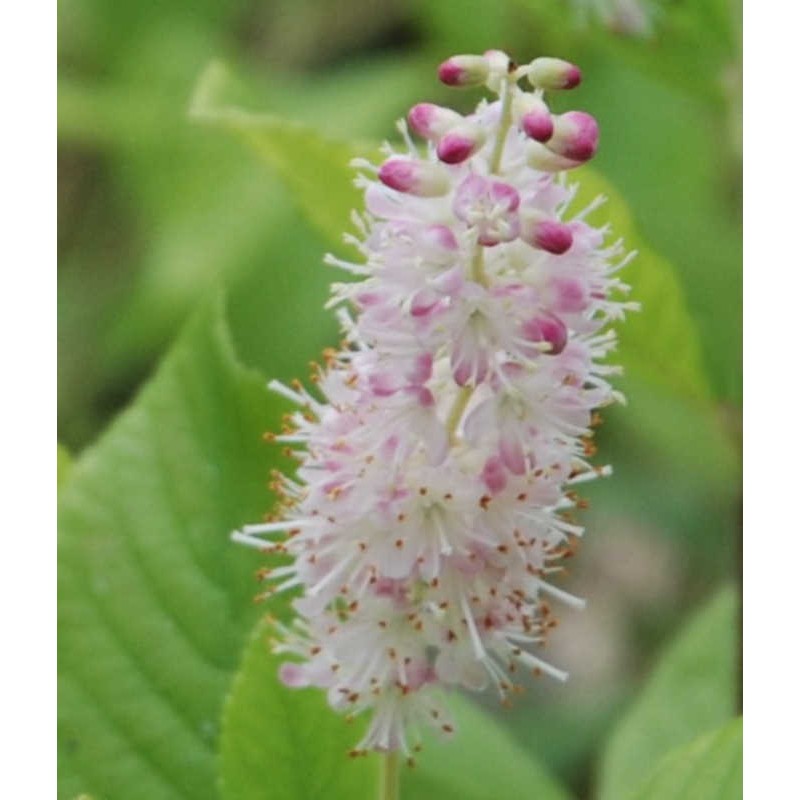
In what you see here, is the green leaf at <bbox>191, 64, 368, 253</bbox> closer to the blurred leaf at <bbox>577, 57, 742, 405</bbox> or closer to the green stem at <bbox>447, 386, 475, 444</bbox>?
the green stem at <bbox>447, 386, 475, 444</bbox>

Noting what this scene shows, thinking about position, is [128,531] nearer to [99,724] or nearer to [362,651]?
[99,724]

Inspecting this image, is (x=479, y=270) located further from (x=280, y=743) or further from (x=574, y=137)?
(x=280, y=743)

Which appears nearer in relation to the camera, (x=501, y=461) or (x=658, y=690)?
(x=501, y=461)

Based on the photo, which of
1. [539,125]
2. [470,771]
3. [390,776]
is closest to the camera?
[539,125]

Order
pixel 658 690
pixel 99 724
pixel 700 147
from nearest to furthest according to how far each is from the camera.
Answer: pixel 99 724 → pixel 658 690 → pixel 700 147

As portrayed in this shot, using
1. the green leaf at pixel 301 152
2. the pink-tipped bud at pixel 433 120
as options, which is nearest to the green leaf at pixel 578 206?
the green leaf at pixel 301 152

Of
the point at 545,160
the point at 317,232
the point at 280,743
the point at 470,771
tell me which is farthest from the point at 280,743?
the point at 317,232

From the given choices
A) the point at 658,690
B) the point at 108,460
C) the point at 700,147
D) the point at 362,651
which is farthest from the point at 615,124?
the point at 362,651
